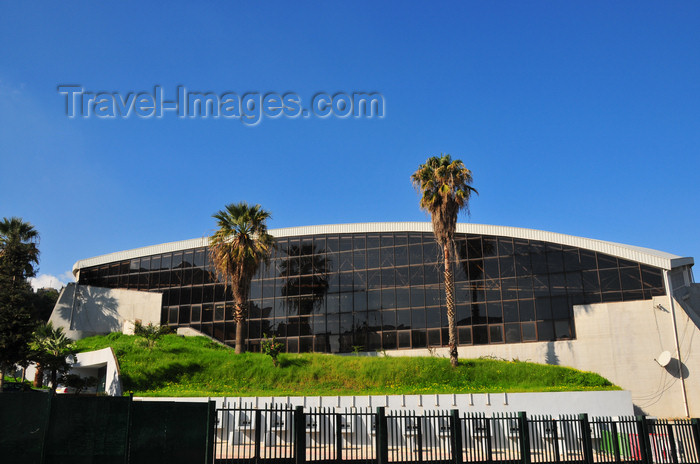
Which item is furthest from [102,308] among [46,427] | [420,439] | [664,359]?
[664,359]

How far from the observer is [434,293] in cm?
4203

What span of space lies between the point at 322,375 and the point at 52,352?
16.2m

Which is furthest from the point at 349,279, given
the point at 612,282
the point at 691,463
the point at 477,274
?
the point at 691,463

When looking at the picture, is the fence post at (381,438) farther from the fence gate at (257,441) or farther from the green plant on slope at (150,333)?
the green plant on slope at (150,333)

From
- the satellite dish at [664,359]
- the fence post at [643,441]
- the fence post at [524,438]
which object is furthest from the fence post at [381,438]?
the satellite dish at [664,359]

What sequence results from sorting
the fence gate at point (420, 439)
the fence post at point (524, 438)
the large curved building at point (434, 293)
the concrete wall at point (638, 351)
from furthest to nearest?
1. the large curved building at point (434, 293)
2. the concrete wall at point (638, 351)
3. the fence post at point (524, 438)
4. the fence gate at point (420, 439)

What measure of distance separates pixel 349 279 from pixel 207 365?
1292 cm

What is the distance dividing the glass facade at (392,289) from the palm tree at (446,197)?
17.7 feet

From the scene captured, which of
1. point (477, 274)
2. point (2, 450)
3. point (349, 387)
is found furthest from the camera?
point (477, 274)

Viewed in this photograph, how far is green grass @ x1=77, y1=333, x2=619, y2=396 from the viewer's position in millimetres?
32812

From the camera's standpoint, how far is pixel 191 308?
161 ft

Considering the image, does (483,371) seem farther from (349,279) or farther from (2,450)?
(2,450)

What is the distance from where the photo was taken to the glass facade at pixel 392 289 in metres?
38.2

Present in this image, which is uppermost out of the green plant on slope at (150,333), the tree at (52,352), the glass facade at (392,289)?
the glass facade at (392,289)
